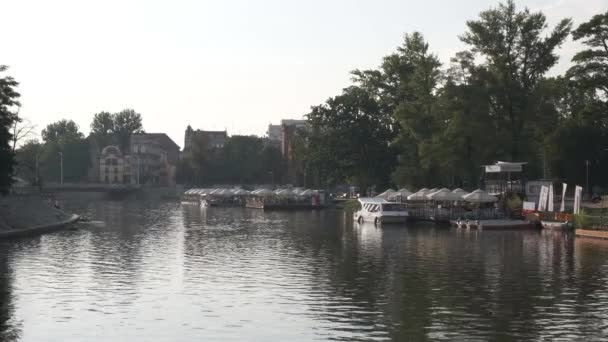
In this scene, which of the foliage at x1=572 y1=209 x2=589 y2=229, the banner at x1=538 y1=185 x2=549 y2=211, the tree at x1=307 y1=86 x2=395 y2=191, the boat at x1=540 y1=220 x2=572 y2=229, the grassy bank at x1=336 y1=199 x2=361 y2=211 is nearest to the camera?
the foliage at x1=572 y1=209 x2=589 y2=229

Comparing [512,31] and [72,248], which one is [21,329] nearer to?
[72,248]

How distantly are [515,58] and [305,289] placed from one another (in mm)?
69677

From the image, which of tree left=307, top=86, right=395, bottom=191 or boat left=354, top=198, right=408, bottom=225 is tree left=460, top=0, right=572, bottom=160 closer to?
boat left=354, top=198, right=408, bottom=225

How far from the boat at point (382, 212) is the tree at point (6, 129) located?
41559mm

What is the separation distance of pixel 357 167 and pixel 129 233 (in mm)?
70268

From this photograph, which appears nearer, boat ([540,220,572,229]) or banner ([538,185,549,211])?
boat ([540,220,572,229])

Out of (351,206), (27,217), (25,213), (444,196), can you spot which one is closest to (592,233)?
(444,196)

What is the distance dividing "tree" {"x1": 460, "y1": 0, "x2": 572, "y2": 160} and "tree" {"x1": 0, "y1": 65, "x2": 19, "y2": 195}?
55881 millimetres

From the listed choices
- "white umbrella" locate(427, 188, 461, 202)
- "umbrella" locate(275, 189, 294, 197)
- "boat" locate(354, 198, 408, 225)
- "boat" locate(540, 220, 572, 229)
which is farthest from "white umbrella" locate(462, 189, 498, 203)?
"umbrella" locate(275, 189, 294, 197)

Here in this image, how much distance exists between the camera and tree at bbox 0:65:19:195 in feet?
267

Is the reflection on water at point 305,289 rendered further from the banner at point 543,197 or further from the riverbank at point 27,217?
the banner at point 543,197

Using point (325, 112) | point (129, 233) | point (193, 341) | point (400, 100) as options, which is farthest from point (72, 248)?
point (325, 112)

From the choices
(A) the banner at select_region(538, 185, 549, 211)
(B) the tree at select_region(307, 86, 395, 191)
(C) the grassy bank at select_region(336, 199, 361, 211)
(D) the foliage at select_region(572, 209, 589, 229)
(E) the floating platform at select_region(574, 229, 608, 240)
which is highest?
(B) the tree at select_region(307, 86, 395, 191)

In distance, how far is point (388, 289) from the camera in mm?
41750
